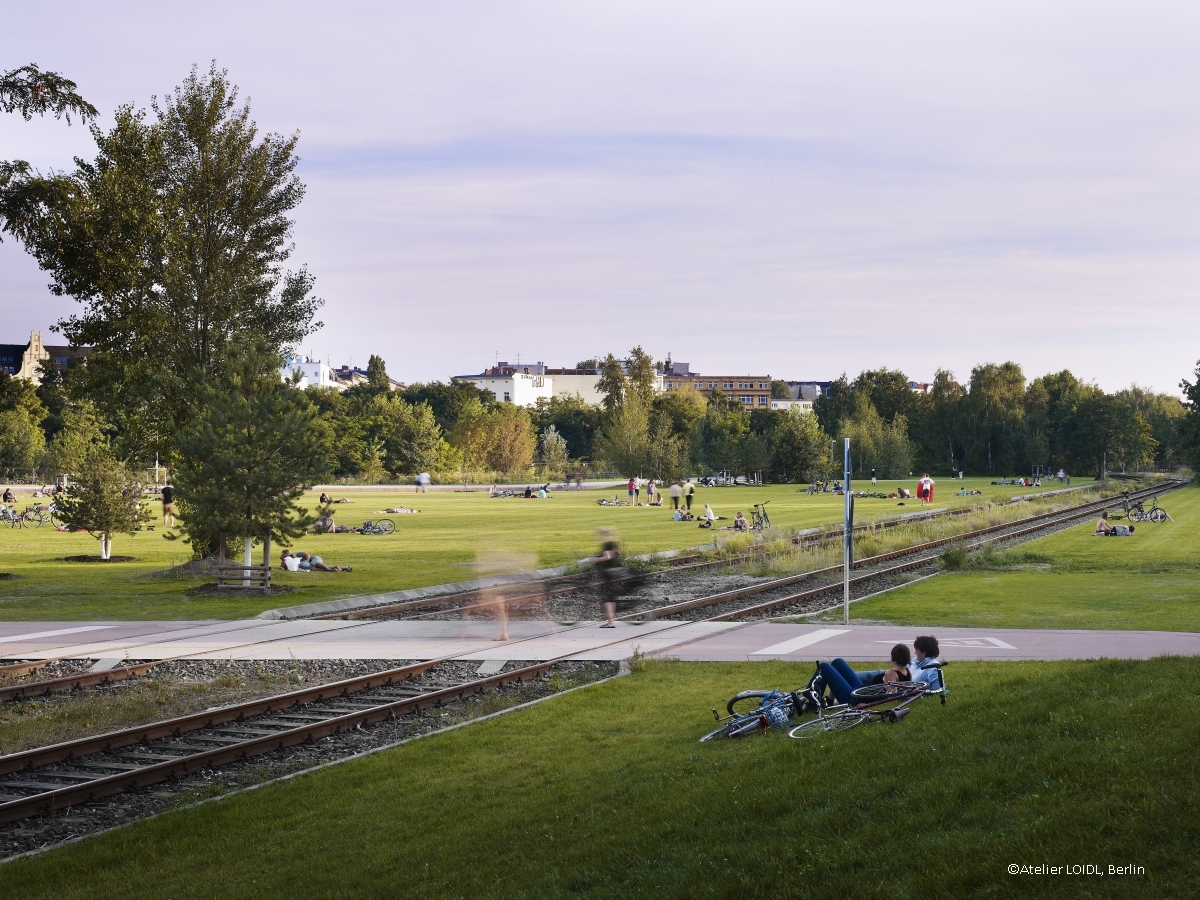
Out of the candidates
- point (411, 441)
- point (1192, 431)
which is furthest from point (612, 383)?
point (1192, 431)

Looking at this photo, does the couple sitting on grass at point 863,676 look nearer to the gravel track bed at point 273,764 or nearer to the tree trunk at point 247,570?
the gravel track bed at point 273,764

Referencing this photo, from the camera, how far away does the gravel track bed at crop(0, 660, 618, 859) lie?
10031 millimetres

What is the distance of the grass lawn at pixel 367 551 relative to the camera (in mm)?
25359

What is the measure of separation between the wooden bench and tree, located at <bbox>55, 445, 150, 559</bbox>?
8.79 m

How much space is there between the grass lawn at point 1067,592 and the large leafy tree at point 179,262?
A: 18200 mm

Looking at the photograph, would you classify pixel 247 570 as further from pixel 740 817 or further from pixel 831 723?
pixel 740 817

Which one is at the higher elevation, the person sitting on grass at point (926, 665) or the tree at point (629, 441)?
the tree at point (629, 441)

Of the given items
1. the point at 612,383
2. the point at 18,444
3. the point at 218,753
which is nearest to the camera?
the point at 218,753

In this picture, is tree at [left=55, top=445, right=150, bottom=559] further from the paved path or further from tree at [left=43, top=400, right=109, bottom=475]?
tree at [left=43, top=400, right=109, bottom=475]

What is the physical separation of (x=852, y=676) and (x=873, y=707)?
101 cm

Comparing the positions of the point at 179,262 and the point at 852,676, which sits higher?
the point at 179,262

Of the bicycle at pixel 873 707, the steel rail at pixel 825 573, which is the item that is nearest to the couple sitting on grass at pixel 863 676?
the bicycle at pixel 873 707

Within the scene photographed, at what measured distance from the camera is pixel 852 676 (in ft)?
39.0

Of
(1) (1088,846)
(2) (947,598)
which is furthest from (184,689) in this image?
(2) (947,598)
